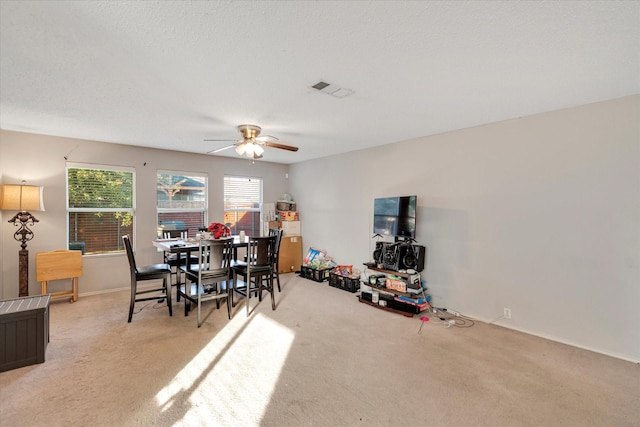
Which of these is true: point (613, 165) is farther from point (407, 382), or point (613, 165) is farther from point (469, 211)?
point (407, 382)

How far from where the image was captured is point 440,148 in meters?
4.03

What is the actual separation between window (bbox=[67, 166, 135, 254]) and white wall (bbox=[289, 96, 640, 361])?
14.5 ft

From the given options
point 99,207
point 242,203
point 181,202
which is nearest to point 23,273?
point 99,207

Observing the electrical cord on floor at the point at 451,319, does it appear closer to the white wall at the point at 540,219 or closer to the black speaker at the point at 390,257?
the white wall at the point at 540,219

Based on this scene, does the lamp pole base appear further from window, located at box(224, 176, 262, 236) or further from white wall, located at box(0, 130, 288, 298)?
window, located at box(224, 176, 262, 236)

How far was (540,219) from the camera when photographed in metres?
3.18

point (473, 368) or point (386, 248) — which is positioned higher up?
point (386, 248)

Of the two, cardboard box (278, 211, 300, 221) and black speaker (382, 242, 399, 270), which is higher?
cardboard box (278, 211, 300, 221)

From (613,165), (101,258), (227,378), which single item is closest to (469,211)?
(613,165)

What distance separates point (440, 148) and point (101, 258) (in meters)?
5.45

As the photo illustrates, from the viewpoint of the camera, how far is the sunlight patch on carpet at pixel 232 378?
78.0 inches

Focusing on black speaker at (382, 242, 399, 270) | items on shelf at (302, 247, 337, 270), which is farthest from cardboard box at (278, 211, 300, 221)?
black speaker at (382, 242, 399, 270)

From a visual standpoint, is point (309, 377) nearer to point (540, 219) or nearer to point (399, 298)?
point (399, 298)

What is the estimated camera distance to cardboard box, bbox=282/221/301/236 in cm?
627
